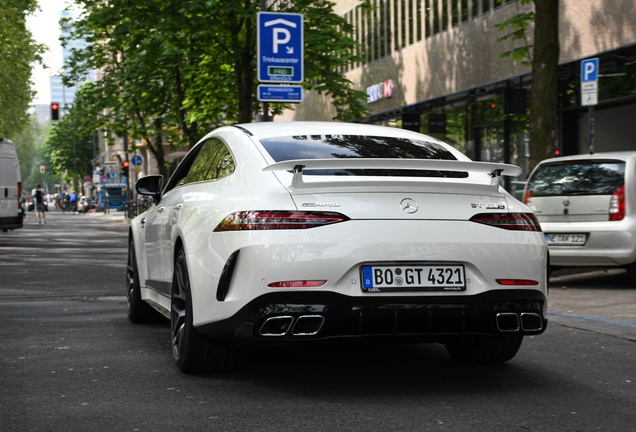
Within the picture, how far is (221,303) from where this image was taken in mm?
4969

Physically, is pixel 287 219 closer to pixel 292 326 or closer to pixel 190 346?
pixel 292 326

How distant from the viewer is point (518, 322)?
5047 mm

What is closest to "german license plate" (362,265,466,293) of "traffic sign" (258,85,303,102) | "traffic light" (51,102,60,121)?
"traffic sign" (258,85,303,102)

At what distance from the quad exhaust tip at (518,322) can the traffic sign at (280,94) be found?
11624 millimetres

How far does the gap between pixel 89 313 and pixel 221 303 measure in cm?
417

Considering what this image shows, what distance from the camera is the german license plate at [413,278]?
4.80 metres

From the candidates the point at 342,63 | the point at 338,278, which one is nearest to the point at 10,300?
the point at 338,278

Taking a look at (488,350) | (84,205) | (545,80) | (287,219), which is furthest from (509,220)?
(84,205)

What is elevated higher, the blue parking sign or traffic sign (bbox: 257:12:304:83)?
traffic sign (bbox: 257:12:304:83)

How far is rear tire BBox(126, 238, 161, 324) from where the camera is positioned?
314 inches

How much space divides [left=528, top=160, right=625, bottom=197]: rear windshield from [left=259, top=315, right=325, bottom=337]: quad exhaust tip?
7342 millimetres

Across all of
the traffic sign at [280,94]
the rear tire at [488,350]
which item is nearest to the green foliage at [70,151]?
the traffic sign at [280,94]

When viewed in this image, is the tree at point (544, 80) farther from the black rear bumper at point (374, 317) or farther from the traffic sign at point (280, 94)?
the black rear bumper at point (374, 317)

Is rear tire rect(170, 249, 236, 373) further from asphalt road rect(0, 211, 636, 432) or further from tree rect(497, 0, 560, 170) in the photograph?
tree rect(497, 0, 560, 170)
